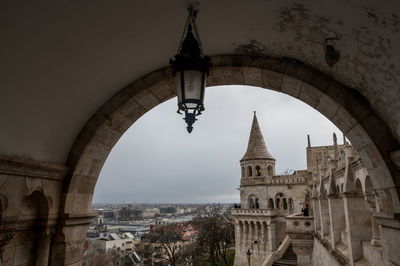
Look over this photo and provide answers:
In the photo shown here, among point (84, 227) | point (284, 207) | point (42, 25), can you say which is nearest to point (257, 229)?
point (284, 207)

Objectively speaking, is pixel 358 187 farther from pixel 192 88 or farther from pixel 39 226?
pixel 39 226

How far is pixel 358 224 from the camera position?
7.48 meters

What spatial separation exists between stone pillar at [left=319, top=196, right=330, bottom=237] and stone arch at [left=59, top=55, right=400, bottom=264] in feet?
33.9

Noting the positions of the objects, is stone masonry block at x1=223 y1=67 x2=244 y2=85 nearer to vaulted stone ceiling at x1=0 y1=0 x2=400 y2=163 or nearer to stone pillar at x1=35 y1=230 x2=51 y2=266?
vaulted stone ceiling at x1=0 y1=0 x2=400 y2=163

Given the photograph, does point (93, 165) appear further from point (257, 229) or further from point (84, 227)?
point (257, 229)

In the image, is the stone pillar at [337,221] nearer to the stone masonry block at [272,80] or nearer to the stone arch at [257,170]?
the stone masonry block at [272,80]

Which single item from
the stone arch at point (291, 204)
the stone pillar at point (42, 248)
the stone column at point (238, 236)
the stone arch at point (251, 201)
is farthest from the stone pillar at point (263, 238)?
the stone pillar at point (42, 248)

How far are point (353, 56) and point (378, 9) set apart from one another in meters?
0.59

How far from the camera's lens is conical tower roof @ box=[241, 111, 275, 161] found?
1316 inches

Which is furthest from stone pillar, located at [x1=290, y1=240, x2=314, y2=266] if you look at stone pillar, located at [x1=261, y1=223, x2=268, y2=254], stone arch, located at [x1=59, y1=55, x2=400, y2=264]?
stone arch, located at [x1=59, y1=55, x2=400, y2=264]

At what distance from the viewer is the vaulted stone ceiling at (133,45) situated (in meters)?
2.42

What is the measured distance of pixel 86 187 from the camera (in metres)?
3.81

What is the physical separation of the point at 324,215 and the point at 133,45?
39.9 ft

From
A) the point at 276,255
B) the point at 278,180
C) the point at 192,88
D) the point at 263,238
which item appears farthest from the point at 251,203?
the point at 192,88
